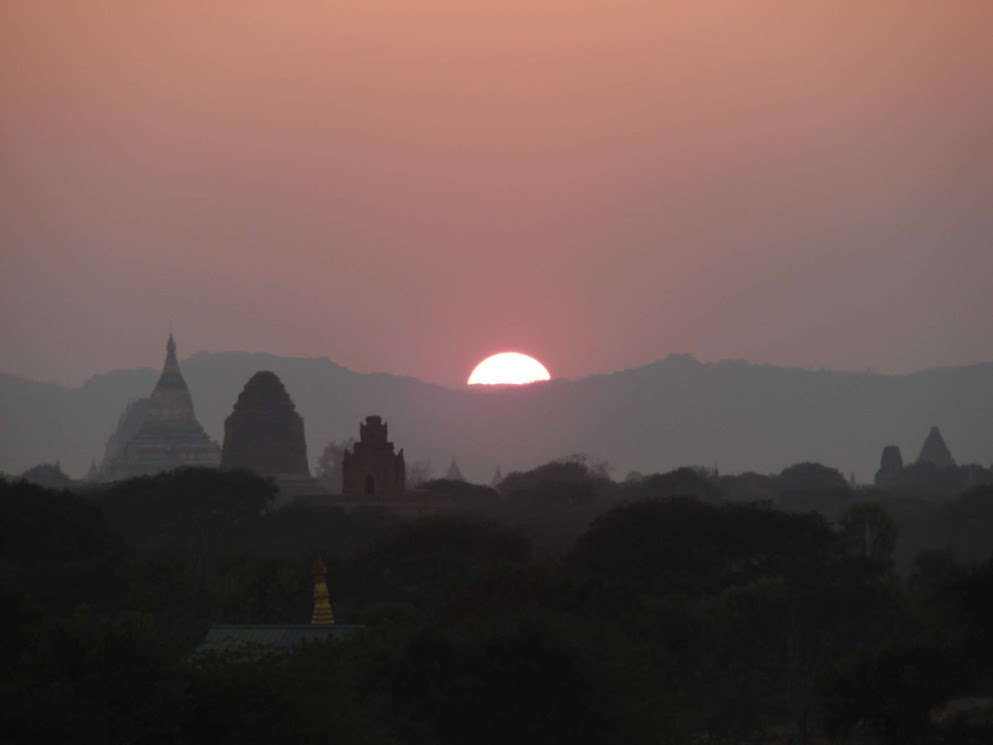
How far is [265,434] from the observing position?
600ft

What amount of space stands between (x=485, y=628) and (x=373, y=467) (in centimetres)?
8339

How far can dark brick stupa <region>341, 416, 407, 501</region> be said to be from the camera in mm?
137125

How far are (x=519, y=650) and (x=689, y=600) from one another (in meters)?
23.9

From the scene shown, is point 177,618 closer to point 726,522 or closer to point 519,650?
point 726,522

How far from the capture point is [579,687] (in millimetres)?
51312

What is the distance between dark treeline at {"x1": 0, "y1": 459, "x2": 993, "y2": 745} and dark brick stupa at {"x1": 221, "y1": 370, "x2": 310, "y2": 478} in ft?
174

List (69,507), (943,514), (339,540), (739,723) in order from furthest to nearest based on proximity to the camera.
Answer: (943,514), (339,540), (69,507), (739,723)

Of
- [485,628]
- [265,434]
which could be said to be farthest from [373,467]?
[485,628]

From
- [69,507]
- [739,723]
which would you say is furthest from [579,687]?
[69,507]

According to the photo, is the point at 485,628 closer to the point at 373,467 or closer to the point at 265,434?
the point at 373,467

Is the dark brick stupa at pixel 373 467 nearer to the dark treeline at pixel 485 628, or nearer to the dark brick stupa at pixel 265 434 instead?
the dark treeline at pixel 485 628

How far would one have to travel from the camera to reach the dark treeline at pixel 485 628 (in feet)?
140

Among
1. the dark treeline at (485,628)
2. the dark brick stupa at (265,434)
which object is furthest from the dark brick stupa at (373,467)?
the dark brick stupa at (265,434)

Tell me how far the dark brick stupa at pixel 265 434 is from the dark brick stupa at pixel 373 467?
39.2m
